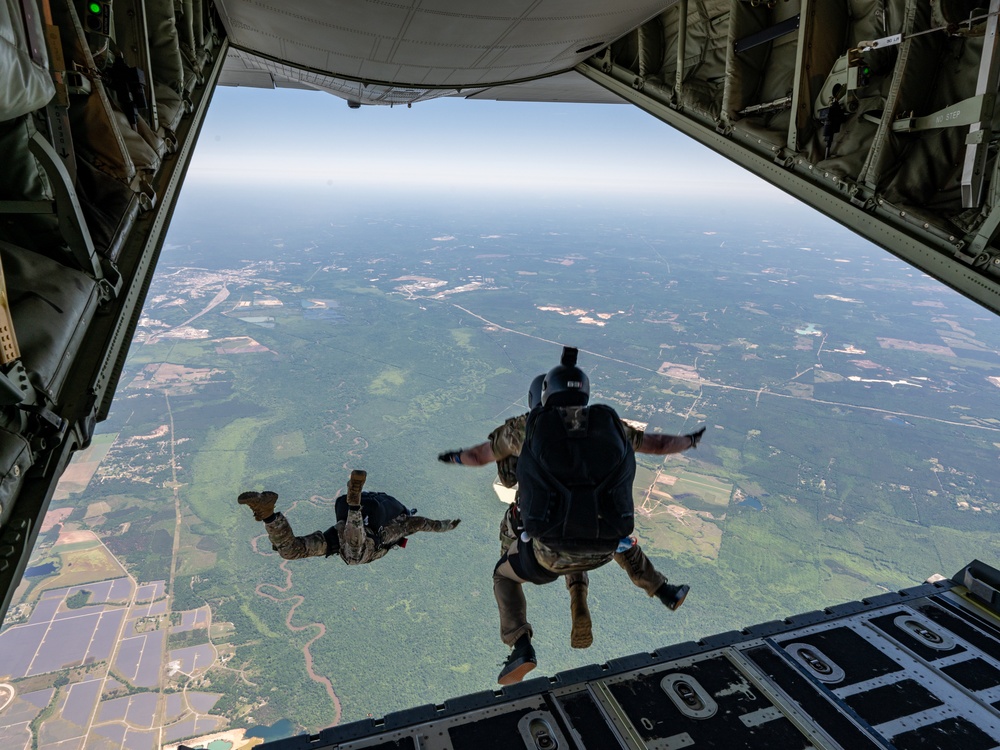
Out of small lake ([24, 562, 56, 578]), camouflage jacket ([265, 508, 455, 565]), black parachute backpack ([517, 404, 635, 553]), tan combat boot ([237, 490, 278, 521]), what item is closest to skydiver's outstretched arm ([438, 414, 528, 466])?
black parachute backpack ([517, 404, 635, 553])

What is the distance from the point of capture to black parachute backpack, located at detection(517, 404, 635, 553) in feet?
9.21

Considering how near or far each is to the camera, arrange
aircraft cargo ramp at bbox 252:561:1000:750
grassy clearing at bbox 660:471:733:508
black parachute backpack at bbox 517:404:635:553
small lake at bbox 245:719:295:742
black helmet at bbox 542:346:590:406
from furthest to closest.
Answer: grassy clearing at bbox 660:471:733:508
small lake at bbox 245:719:295:742
aircraft cargo ramp at bbox 252:561:1000:750
black helmet at bbox 542:346:590:406
black parachute backpack at bbox 517:404:635:553

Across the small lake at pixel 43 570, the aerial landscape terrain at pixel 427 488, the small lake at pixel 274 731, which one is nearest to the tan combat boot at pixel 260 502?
the aerial landscape terrain at pixel 427 488

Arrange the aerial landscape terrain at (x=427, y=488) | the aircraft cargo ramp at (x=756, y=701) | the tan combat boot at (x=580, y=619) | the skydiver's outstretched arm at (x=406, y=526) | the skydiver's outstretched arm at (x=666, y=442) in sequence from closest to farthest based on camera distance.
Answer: the tan combat boot at (x=580, y=619), the skydiver's outstretched arm at (x=666, y=442), the aircraft cargo ramp at (x=756, y=701), the skydiver's outstretched arm at (x=406, y=526), the aerial landscape terrain at (x=427, y=488)

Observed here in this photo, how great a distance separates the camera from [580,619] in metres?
3.27

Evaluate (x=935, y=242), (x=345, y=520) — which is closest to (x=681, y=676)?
(x=345, y=520)

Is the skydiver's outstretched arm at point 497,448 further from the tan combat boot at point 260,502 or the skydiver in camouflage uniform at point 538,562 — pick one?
the tan combat boot at point 260,502

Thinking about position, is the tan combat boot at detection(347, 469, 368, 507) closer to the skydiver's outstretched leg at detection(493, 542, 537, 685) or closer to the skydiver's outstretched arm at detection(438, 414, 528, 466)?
the skydiver's outstretched arm at detection(438, 414, 528, 466)

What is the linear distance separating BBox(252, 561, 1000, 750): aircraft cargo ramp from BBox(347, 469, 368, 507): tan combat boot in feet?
5.91

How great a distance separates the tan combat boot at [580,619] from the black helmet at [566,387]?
4.34 feet

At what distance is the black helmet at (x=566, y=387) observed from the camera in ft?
9.84

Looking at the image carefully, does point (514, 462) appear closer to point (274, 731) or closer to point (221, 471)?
point (274, 731)

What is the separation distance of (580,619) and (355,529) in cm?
235

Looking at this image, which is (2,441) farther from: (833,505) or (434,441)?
(833,505)
